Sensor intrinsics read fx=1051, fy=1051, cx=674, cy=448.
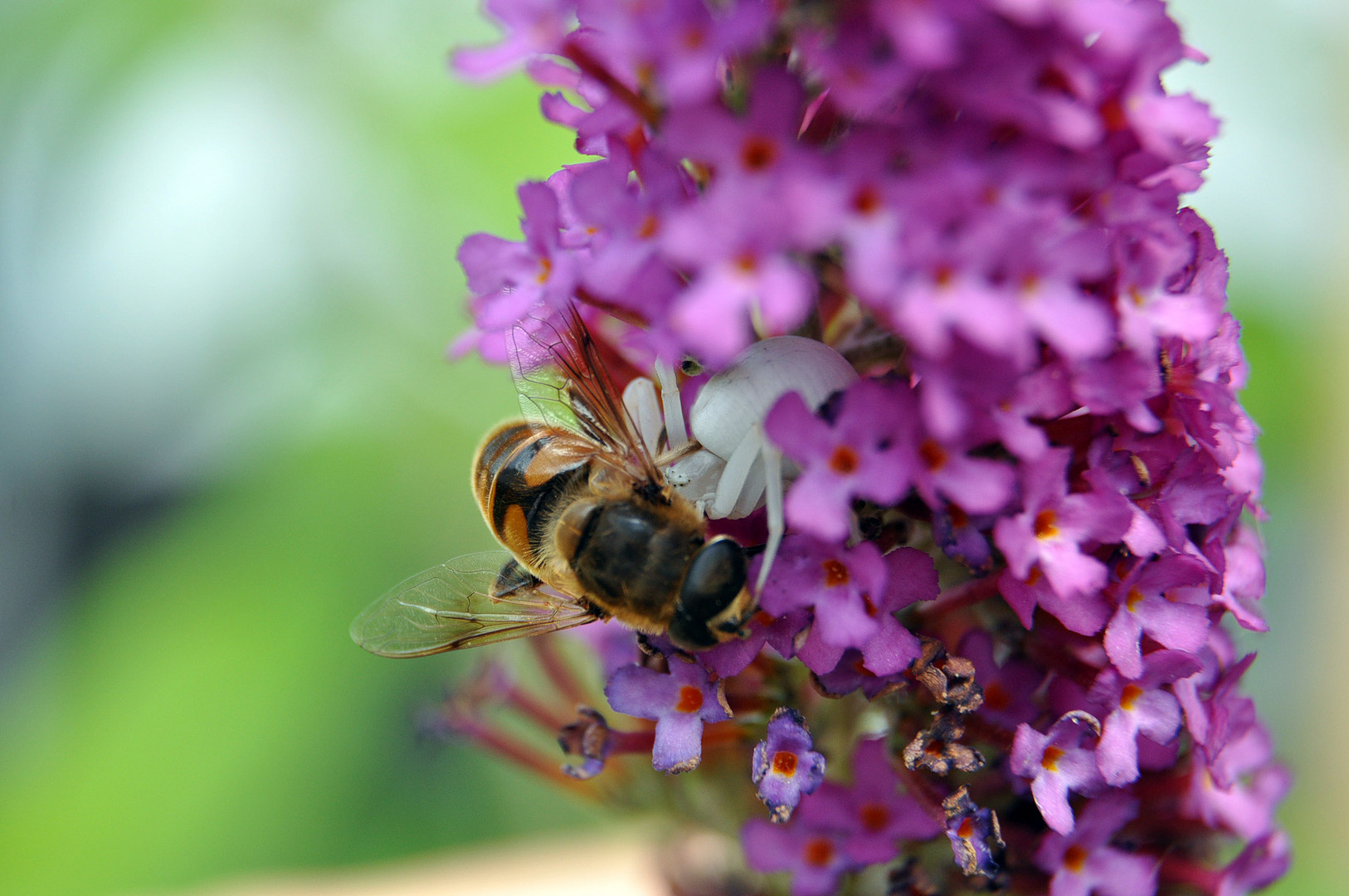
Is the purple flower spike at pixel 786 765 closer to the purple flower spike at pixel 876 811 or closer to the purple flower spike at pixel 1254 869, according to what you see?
the purple flower spike at pixel 876 811

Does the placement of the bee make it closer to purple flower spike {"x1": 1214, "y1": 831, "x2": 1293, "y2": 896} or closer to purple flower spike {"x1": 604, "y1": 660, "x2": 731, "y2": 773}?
purple flower spike {"x1": 604, "y1": 660, "x2": 731, "y2": 773}

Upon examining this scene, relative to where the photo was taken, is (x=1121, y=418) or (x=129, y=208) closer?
(x=1121, y=418)

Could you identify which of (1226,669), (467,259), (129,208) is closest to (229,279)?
(129,208)

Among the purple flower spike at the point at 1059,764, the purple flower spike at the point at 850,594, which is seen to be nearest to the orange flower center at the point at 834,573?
the purple flower spike at the point at 850,594

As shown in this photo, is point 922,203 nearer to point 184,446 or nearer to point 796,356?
point 796,356

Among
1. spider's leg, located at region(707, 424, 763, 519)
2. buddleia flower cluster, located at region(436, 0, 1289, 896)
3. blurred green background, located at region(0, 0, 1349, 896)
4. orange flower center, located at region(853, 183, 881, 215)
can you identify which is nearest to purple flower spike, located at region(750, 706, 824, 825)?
buddleia flower cluster, located at region(436, 0, 1289, 896)
